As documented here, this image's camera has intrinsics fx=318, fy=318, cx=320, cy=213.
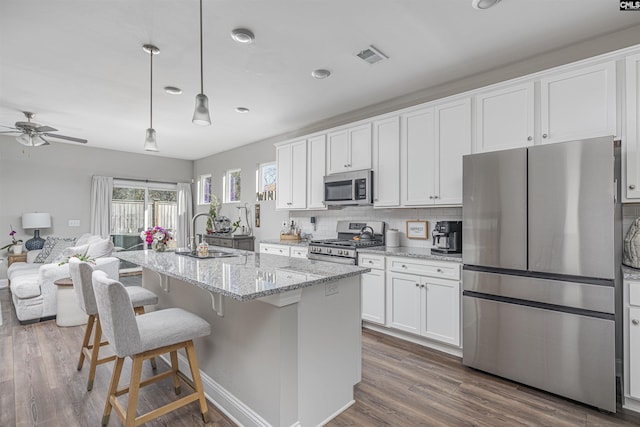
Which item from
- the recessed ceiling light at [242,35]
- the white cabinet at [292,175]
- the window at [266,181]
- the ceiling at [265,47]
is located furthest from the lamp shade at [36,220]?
the recessed ceiling light at [242,35]

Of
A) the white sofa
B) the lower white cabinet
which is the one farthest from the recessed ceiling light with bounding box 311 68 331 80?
the white sofa

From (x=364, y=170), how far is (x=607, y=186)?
2.23 meters

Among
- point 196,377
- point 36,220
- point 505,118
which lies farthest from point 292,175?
point 36,220

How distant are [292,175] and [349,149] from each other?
3.71 feet

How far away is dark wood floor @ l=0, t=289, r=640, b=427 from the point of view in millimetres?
1993

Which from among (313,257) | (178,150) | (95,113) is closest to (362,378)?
(313,257)

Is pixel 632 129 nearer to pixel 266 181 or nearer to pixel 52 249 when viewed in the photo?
pixel 266 181

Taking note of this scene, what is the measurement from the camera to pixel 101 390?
92.2 inches

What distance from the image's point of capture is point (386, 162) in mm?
3670

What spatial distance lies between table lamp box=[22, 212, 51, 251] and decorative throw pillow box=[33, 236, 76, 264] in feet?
1.32

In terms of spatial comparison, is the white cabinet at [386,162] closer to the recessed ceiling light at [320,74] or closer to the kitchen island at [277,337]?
the recessed ceiling light at [320,74]

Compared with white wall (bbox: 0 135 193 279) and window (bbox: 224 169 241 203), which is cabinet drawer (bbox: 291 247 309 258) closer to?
window (bbox: 224 169 241 203)

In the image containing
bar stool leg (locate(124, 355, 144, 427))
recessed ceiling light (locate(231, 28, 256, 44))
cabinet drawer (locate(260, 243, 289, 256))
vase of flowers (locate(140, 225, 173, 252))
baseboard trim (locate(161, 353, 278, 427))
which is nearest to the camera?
bar stool leg (locate(124, 355, 144, 427))

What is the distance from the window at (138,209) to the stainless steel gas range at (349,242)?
16.6 feet
